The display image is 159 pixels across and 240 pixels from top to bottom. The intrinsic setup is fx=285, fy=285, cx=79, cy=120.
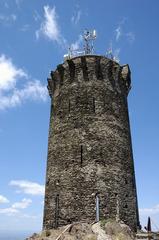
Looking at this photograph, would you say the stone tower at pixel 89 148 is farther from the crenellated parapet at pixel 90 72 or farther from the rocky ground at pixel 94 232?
the rocky ground at pixel 94 232

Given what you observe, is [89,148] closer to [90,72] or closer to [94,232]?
[94,232]

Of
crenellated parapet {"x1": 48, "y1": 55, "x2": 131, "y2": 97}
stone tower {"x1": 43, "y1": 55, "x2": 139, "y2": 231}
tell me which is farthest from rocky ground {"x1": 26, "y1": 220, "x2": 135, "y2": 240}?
crenellated parapet {"x1": 48, "y1": 55, "x2": 131, "y2": 97}

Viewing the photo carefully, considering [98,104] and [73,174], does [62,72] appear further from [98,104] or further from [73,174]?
[73,174]

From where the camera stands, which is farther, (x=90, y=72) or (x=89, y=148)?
(x=90, y=72)

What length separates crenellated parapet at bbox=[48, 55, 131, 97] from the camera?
23.8m

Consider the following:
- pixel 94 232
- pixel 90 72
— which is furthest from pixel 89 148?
pixel 90 72

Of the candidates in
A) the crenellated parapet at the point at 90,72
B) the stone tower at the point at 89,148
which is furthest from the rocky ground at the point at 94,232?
the crenellated parapet at the point at 90,72

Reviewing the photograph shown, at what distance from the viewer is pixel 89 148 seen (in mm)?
21062

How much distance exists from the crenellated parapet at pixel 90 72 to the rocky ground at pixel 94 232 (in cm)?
1109

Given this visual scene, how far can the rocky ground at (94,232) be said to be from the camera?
54.0 feet

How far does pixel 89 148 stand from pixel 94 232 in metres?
6.04

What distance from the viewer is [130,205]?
2091 cm

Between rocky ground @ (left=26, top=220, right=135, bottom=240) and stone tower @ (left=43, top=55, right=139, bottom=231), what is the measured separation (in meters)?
1.28

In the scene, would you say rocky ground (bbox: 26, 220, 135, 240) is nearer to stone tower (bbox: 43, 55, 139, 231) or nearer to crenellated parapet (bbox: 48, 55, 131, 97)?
stone tower (bbox: 43, 55, 139, 231)
